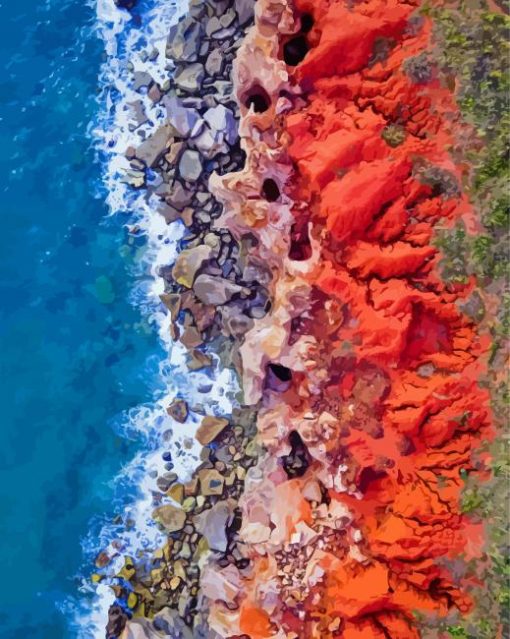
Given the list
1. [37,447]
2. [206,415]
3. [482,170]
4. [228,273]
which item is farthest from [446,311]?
[37,447]

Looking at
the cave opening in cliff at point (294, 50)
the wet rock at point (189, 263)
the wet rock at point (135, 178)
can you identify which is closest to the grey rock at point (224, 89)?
the cave opening in cliff at point (294, 50)

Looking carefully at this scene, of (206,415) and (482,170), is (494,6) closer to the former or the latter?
(482,170)

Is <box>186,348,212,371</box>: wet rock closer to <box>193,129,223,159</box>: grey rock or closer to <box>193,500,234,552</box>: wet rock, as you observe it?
<box>193,500,234,552</box>: wet rock

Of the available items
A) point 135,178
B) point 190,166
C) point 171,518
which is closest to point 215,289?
Result: point 190,166

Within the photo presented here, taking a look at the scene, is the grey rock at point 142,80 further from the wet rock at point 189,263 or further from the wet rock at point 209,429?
the wet rock at point 209,429

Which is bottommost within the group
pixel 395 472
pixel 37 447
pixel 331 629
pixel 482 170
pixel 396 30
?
pixel 331 629

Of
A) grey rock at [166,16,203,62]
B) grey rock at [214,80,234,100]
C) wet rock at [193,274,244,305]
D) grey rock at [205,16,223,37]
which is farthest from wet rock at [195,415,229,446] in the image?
grey rock at [205,16,223,37]
